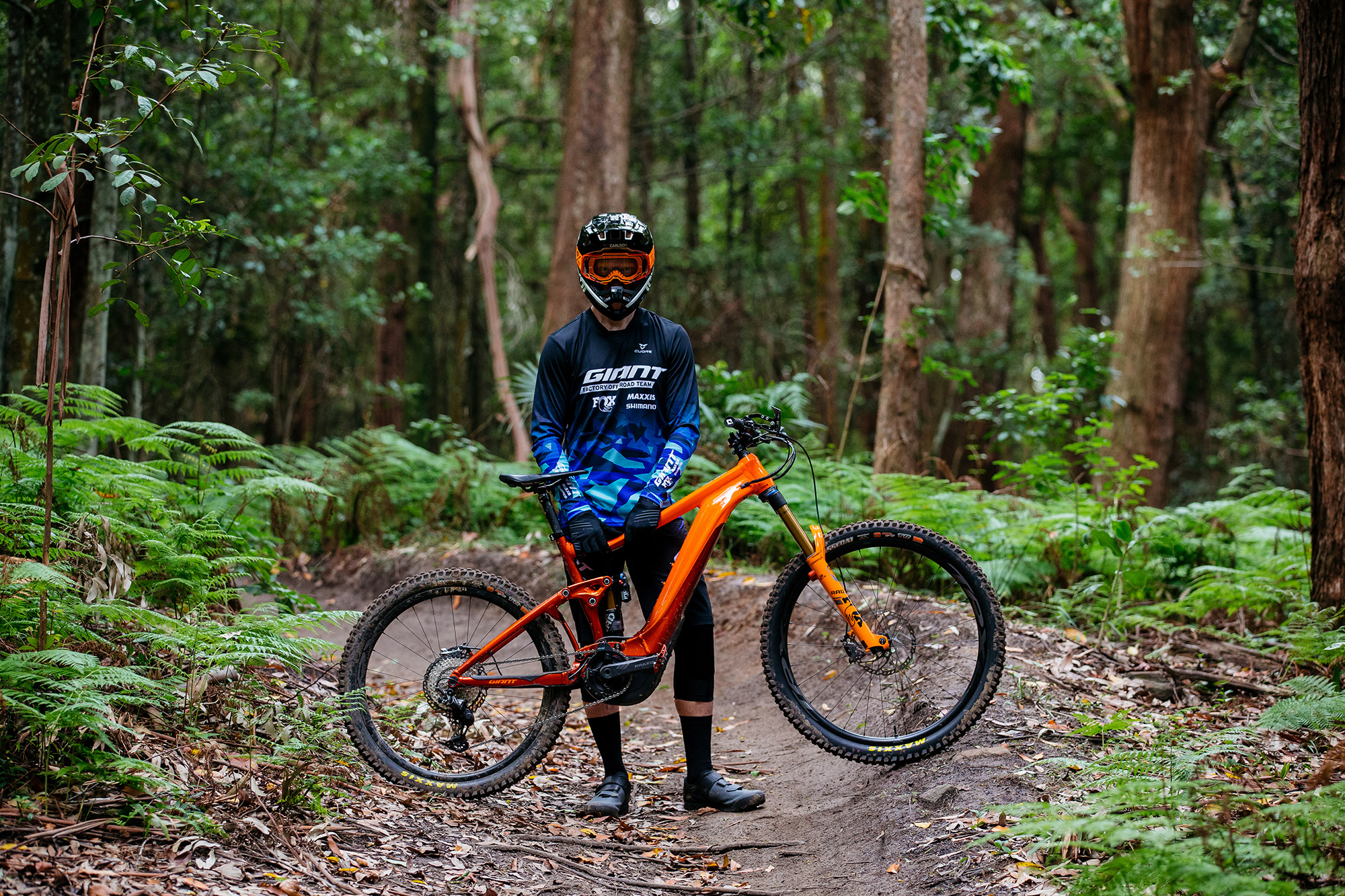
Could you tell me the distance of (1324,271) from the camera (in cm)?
465

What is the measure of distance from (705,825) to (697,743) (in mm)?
334

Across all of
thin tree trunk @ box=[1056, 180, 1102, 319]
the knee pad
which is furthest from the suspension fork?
thin tree trunk @ box=[1056, 180, 1102, 319]

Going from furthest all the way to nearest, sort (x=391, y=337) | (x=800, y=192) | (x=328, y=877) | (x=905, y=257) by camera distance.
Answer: (x=800, y=192), (x=391, y=337), (x=905, y=257), (x=328, y=877)

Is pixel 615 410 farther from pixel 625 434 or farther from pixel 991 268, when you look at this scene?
pixel 991 268

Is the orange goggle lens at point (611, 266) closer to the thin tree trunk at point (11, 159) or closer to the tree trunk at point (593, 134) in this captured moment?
the thin tree trunk at point (11, 159)

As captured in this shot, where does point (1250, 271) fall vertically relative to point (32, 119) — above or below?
above

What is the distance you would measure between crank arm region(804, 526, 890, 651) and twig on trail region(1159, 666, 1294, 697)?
1.87 meters

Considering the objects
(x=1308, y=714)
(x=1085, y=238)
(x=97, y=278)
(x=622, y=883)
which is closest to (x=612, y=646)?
(x=622, y=883)

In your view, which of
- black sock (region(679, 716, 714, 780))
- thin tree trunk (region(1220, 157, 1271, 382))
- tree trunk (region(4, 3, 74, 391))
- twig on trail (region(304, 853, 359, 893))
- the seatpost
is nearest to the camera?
twig on trail (region(304, 853, 359, 893))

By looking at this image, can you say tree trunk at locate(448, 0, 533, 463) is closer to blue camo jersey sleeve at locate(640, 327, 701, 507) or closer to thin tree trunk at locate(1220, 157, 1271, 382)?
blue camo jersey sleeve at locate(640, 327, 701, 507)

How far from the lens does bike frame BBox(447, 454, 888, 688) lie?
12.8ft

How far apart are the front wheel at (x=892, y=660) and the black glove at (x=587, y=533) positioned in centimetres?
78

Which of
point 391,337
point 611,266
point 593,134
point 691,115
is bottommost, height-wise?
point 611,266

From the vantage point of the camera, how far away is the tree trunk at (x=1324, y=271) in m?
4.58
